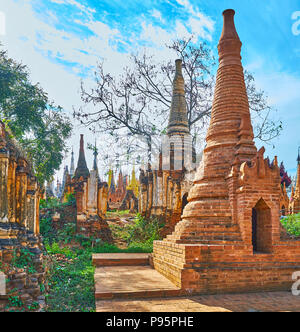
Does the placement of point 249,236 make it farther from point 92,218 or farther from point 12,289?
point 92,218

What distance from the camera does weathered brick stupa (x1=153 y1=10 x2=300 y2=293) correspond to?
5.89m

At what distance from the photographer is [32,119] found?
615 inches

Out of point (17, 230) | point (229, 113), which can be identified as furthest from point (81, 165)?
point (17, 230)

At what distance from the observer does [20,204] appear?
21.4 feet

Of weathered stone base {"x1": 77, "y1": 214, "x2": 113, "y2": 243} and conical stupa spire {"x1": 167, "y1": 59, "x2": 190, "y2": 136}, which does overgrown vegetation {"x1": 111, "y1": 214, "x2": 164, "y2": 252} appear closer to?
weathered stone base {"x1": 77, "y1": 214, "x2": 113, "y2": 243}

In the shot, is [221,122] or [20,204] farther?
[221,122]

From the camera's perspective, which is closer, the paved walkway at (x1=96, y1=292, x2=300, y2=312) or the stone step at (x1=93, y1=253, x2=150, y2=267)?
the paved walkway at (x1=96, y1=292, x2=300, y2=312)

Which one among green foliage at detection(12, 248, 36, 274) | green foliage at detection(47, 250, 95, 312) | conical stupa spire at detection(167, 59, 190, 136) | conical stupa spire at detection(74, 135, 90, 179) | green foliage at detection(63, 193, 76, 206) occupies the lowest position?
green foliage at detection(47, 250, 95, 312)

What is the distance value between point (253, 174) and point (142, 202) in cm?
801

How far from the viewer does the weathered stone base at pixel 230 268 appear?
5.74 meters

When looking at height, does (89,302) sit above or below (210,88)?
below

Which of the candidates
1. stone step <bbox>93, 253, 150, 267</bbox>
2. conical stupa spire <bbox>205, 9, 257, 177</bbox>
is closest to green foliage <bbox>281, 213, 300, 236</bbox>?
conical stupa spire <bbox>205, 9, 257, 177</bbox>
